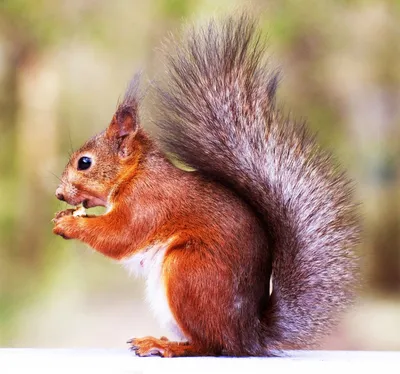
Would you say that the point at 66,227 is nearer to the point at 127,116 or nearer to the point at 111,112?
the point at 127,116

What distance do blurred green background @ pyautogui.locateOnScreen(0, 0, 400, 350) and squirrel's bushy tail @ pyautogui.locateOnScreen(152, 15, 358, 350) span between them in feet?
4.43

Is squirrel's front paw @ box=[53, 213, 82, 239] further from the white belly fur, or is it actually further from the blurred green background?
the blurred green background

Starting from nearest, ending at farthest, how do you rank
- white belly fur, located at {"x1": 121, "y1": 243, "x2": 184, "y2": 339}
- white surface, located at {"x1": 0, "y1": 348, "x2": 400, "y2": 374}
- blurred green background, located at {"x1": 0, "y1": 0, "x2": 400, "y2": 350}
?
white surface, located at {"x1": 0, "y1": 348, "x2": 400, "y2": 374} < white belly fur, located at {"x1": 121, "y1": 243, "x2": 184, "y2": 339} < blurred green background, located at {"x1": 0, "y1": 0, "x2": 400, "y2": 350}

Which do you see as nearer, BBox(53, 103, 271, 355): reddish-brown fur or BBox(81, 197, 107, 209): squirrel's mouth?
BBox(53, 103, 271, 355): reddish-brown fur

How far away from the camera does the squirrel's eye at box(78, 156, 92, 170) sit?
1.36m

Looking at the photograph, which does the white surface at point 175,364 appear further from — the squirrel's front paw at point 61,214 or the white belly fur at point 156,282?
the squirrel's front paw at point 61,214

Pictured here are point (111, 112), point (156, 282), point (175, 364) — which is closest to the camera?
point (175, 364)

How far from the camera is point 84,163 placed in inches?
53.5

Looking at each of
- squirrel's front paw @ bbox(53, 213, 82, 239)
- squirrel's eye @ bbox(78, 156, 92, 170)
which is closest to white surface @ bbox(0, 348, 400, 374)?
squirrel's front paw @ bbox(53, 213, 82, 239)

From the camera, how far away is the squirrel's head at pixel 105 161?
4.41ft

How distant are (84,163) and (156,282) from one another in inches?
9.6

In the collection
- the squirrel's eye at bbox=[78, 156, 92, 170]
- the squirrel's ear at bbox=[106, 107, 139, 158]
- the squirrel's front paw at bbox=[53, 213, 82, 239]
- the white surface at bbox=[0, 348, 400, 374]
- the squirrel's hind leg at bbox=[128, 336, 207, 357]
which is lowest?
the white surface at bbox=[0, 348, 400, 374]

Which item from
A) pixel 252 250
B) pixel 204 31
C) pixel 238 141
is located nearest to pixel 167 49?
pixel 204 31

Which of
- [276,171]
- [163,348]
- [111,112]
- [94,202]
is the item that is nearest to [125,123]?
[94,202]
